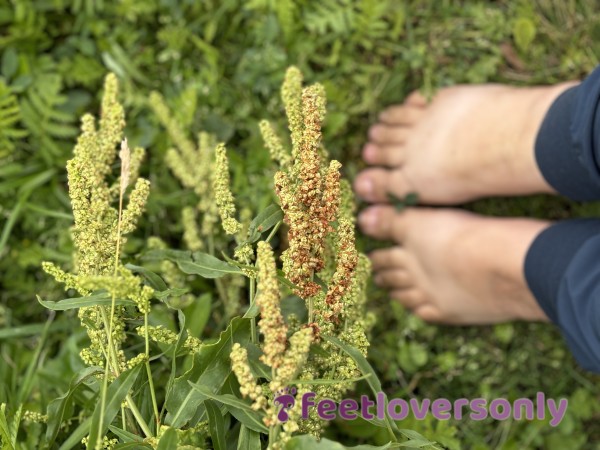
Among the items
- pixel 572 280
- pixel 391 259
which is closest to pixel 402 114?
pixel 391 259

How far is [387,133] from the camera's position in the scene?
2.07 m

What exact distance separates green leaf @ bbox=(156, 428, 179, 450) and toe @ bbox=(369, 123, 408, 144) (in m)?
1.34

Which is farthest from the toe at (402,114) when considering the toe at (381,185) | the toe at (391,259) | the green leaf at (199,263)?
the green leaf at (199,263)

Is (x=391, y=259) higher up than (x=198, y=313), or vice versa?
(x=198, y=313)

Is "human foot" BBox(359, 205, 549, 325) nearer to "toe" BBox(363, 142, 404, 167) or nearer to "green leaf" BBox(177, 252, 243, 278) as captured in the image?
"toe" BBox(363, 142, 404, 167)

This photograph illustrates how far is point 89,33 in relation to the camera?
1.97 metres

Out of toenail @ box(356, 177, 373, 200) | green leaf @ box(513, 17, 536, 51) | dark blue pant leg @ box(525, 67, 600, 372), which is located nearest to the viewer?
dark blue pant leg @ box(525, 67, 600, 372)

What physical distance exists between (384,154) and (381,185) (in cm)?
10

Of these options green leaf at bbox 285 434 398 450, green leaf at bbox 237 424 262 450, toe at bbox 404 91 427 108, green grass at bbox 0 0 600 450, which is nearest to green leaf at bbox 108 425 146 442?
green leaf at bbox 237 424 262 450

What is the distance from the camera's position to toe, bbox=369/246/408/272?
2.09 metres

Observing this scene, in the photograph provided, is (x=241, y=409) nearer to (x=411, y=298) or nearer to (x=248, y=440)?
(x=248, y=440)

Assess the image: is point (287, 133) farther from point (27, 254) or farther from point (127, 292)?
point (127, 292)

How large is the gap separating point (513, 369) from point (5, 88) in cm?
169

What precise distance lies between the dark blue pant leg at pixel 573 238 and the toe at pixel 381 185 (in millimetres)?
453
